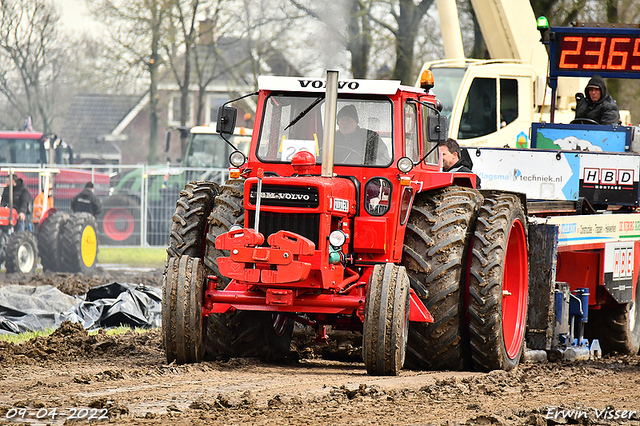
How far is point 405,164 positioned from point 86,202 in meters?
14.8

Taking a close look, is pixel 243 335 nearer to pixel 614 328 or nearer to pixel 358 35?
pixel 614 328

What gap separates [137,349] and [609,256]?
500 centimetres

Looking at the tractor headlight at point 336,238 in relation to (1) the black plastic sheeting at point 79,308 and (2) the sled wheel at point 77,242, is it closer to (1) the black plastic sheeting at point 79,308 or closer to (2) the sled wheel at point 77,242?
(1) the black plastic sheeting at point 79,308

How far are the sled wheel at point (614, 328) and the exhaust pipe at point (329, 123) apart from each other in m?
4.94

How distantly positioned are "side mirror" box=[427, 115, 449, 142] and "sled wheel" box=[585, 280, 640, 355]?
14.3 feet

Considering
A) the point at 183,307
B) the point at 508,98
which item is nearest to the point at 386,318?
the point at 183,307

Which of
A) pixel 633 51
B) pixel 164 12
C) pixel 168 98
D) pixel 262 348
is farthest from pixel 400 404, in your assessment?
pixel 168 98

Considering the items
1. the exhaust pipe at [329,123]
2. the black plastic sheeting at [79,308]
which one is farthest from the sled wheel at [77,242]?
the exhaust pipe at [329,123]

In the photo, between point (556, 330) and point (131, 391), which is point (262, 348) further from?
point (556, 330)

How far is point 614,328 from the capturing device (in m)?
10.7

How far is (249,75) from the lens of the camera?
3738 cm

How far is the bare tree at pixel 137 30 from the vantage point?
33.1m

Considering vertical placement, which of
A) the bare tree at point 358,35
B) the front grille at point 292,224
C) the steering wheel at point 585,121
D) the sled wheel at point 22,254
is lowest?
the sled wheel at point 22,254

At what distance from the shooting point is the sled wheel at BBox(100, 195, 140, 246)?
2220cm
